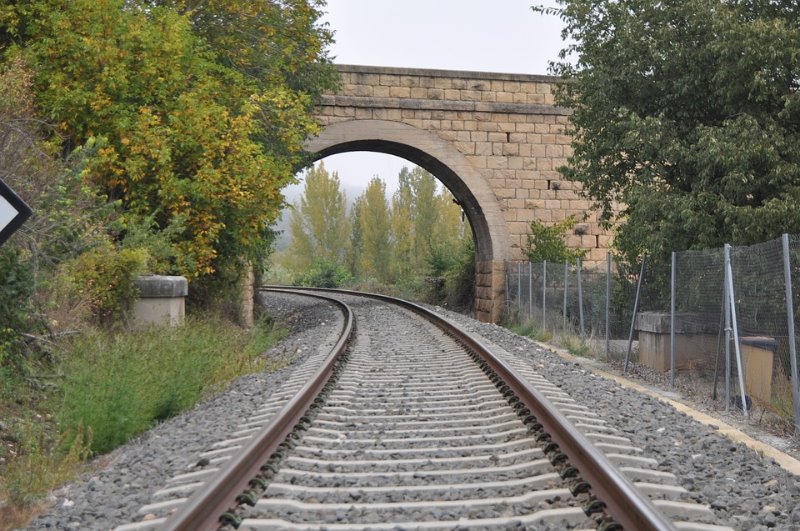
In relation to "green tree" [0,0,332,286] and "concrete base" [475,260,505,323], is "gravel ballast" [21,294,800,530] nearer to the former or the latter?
"green tree" [0,0,332,286]

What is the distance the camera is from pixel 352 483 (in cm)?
489

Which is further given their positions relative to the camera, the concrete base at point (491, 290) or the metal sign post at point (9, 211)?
the concrete base at point (491, 290)

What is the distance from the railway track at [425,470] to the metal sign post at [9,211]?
1.43 meters

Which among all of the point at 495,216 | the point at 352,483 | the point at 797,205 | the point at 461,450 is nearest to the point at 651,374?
the point at 797,205

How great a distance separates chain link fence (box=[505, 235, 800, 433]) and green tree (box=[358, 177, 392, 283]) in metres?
38.1

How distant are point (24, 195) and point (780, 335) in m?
7.66

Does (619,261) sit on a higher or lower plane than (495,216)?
lower

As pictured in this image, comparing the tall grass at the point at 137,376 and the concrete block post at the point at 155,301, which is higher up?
the concrete block post at the point at 155,301

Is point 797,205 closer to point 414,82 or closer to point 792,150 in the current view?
point 792,150

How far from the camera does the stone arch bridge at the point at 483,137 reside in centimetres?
2272

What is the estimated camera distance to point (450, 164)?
23266 millimetres

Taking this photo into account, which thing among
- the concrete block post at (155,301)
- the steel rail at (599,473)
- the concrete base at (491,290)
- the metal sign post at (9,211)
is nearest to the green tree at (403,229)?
the concrete base at (491,290)

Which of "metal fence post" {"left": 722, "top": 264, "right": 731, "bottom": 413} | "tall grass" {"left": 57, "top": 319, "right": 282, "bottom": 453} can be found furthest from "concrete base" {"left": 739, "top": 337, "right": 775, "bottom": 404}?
"tall grass" {"left": 57, "top": 319, "right": 282, "bottom": 453}

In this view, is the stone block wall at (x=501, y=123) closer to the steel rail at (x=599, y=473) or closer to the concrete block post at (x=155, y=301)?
the concrete block post at (x=155, y=301)
